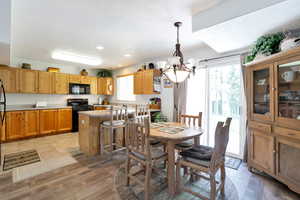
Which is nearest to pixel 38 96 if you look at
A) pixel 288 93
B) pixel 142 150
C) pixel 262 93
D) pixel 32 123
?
pixel 32 123

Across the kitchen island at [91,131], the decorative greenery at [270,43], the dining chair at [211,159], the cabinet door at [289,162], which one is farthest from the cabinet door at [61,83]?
the cabinet door at [289,162]

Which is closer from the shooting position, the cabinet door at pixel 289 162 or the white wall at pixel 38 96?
the cabinet door at pixel 289 162

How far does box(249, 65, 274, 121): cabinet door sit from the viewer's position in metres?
2.20

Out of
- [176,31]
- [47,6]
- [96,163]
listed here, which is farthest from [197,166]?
[47,6]

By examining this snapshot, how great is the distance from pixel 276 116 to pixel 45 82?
596 centimetres

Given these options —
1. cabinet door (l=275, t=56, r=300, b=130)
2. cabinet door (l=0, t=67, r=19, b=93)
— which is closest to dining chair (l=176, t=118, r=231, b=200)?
cabinet door (l=275, t=56, r=300, b=130)

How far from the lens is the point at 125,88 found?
19.3ft

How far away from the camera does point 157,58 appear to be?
177 inches

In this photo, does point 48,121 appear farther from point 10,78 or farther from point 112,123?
point 112,123

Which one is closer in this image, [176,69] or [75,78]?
[176,69]

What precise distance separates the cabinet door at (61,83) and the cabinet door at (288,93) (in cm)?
572

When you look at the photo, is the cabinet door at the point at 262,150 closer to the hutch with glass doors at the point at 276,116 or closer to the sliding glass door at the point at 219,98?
the hutch with glass doors at the point at 276,116

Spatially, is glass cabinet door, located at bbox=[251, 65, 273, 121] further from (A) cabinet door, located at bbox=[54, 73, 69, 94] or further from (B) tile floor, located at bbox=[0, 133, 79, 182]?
(A) cabinet door, located at bbox=[54, 73, 69, 94]

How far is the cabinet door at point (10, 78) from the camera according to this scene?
13.3 feet
